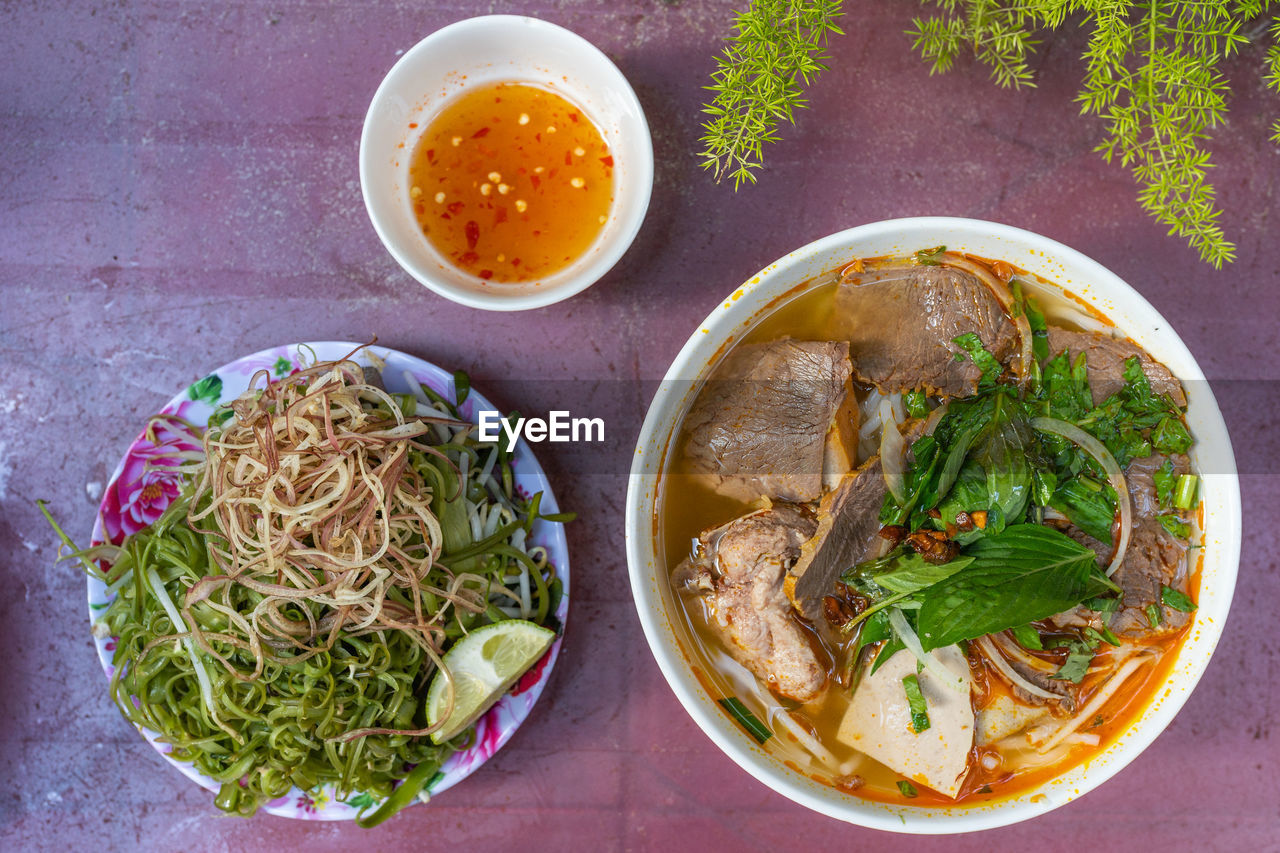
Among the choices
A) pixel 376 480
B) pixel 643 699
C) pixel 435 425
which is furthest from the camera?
pixel 643 699

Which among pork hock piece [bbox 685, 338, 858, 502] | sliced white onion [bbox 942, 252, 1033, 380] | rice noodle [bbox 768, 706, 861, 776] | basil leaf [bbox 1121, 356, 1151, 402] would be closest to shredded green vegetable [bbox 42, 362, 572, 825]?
pork hock piece [bbox 685, 338, 858, 502]

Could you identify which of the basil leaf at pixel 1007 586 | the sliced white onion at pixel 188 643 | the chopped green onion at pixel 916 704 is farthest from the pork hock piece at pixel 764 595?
the sliced white onion at pixel 188 643

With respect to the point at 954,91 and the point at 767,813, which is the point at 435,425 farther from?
the point at 954,91

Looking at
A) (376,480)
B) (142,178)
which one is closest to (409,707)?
(376,480)

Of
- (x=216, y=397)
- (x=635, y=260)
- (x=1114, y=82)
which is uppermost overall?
(x=1114, y=82)

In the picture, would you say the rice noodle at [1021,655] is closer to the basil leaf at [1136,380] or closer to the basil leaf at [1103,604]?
the basil leaf at [1103,604]

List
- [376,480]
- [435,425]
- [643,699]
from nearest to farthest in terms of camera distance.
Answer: [376,480], [435,425], [643,699]
